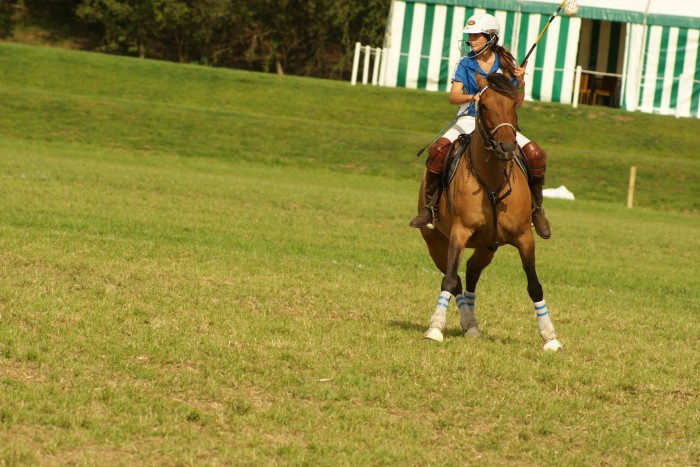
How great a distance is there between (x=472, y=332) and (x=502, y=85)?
2531mm

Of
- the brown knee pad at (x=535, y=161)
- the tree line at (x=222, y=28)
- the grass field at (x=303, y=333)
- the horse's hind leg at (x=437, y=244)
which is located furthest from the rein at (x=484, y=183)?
the tree line at (x=222, y=28)

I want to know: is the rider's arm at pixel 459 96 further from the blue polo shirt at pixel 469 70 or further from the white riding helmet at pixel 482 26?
the white riding helmet at pixel 482 26

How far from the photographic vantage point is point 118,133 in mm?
37062

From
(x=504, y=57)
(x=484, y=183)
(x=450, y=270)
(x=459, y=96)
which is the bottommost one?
(x=450, y=270)

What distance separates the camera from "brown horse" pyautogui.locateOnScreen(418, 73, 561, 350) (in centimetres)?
988

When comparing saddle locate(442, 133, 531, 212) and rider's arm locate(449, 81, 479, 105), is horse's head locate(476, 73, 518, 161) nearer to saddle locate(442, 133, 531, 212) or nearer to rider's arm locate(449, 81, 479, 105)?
rider's arm locate(449, 81, 479, 105)

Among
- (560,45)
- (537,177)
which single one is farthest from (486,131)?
(560,45)

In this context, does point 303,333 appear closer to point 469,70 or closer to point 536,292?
point 536,292

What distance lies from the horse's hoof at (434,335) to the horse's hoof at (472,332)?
63 cm

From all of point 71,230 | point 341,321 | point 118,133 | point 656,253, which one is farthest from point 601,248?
point 118,133

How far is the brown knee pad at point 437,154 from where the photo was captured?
36.1 ft

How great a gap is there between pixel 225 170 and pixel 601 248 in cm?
1361

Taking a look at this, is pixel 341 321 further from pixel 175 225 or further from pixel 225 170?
pixel 225 170

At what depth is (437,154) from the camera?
11.1 metres
